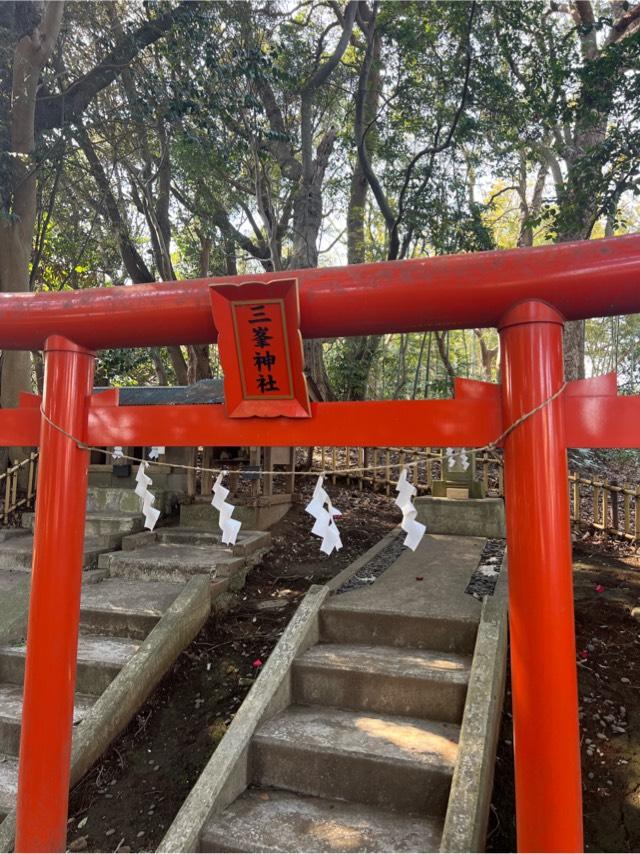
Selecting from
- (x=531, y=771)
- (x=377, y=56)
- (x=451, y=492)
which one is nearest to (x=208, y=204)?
A: (x=377, y=56)

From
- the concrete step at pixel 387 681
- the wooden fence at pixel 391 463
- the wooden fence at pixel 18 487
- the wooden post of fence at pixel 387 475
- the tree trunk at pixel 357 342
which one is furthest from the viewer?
the tree trunk at pixel 357 342

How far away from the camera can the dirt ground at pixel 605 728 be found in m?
3.20

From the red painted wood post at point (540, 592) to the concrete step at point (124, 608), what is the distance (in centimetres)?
391

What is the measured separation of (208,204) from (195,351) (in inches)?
131

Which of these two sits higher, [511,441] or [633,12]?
[633,12]

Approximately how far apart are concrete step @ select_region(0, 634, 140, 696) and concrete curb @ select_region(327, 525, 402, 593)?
1.95 metres

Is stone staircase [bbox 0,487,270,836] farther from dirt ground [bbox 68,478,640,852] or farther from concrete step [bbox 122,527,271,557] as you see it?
dirt ground [bbox 68,478,640,852]

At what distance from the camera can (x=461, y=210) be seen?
10.4m

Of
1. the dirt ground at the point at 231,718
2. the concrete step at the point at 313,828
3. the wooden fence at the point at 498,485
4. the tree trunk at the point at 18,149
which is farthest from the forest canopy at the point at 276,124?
the concrete step at the point at 313,828

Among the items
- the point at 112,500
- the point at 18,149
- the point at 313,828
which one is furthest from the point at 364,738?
the point at 18,149

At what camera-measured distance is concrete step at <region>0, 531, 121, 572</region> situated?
22.9 feet

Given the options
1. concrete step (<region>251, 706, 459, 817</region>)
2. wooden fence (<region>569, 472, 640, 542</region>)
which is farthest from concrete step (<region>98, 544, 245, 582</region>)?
wooden fence (<region>569, 472, 640, 542</region>)

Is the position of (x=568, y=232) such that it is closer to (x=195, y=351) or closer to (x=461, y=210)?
(x=461, y=210)

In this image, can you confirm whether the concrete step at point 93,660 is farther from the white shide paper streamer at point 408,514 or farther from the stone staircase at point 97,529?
the white shide paper streamer at point 408,514
